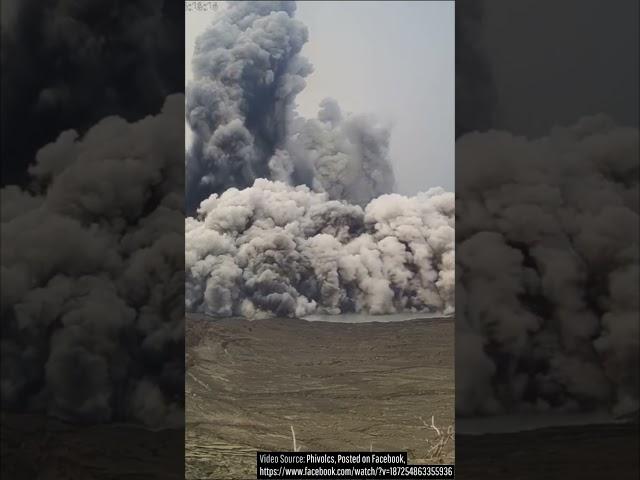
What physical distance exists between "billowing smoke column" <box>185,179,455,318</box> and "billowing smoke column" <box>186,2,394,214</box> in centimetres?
10

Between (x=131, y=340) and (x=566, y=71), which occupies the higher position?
(x=566, y=71)

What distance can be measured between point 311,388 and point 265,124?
1.20 meters

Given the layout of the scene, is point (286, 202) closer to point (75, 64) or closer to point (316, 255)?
point (316, 255)

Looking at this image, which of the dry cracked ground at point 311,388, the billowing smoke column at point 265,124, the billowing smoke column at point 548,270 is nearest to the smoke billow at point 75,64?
the billowing smoke column at point 265,124

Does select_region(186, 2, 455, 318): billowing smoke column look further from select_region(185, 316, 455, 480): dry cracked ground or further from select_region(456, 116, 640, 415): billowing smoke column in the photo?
select_region(456, 116, 640, 415): billowing smoke column

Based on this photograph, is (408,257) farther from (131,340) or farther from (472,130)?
(131,340)

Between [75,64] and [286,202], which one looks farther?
[286,202]

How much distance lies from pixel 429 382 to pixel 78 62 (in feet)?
6.40

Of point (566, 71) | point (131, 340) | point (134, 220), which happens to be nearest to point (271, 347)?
point (131, 340)

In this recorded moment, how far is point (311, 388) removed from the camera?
8.38 feet

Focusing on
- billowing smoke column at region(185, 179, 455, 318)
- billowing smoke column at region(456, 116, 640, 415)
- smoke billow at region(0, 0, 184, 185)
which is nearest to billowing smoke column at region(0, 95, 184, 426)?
smoke billow at region(0, 0, 184, 185)

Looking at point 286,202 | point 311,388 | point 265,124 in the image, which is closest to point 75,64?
point 265,124

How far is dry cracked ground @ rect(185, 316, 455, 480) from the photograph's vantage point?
8.24ft

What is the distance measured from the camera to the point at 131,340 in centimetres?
223
